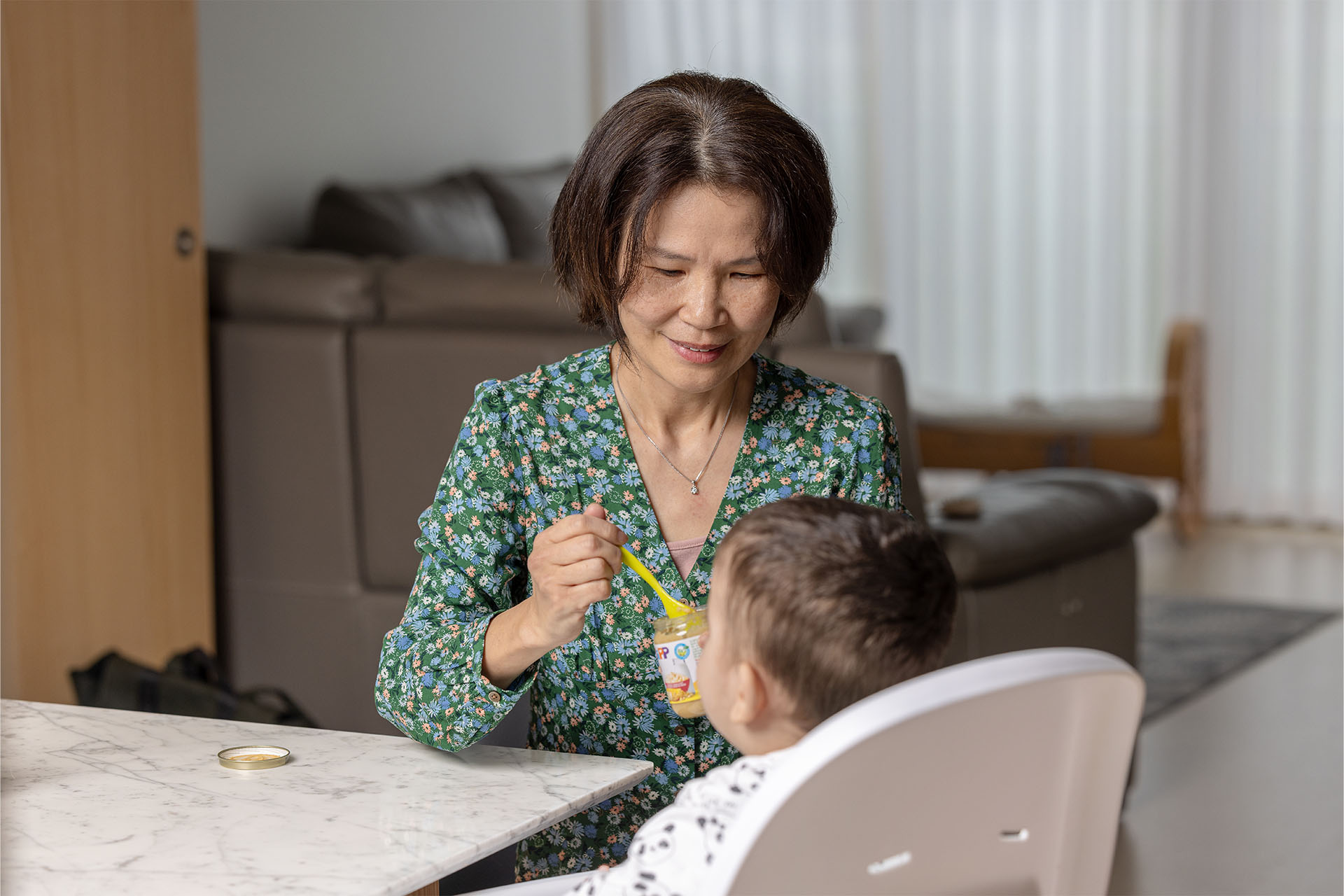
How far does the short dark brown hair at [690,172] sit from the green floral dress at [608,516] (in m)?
0.14

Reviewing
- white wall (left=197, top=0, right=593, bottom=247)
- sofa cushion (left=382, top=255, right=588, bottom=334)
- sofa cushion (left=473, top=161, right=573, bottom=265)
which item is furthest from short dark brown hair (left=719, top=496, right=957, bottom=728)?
sofa cushion (left=473, top=161, right=573, bottom=265)

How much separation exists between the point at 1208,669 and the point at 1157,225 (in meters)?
2.57

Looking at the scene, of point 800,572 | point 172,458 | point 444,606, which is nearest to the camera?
point 800,572

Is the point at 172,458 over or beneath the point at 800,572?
beneath

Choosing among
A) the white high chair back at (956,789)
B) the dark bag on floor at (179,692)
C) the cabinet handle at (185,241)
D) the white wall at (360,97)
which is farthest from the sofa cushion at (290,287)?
the white high chair back at (956,789)

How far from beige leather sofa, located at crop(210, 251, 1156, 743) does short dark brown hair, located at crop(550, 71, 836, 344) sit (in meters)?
1.40

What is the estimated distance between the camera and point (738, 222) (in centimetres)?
128

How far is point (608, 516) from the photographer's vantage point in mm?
1388

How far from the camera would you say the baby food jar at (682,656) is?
1.14m

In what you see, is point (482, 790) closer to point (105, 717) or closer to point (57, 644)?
point (105, 717)

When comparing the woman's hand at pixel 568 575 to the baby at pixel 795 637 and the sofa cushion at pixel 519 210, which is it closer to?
the baby at pixel 795 637

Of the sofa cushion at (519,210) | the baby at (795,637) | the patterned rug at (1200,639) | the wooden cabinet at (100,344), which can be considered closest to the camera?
the baby at (795,637)

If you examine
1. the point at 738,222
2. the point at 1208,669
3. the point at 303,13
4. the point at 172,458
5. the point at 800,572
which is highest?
the point at 303,13

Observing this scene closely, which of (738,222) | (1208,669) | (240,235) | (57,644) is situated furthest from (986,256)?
(738,222)
